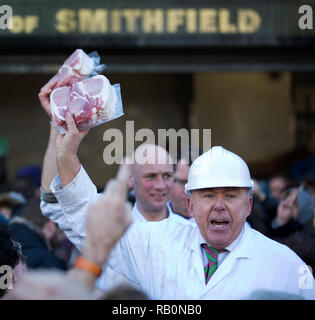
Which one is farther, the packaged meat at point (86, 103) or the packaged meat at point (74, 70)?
the packaged meat at point (74, 70)

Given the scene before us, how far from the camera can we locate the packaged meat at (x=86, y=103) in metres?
2.91

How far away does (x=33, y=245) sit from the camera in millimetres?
4352

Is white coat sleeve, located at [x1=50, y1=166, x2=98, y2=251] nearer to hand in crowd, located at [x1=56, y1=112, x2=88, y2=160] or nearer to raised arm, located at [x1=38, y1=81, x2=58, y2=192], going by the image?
hand in crowd, located at [x1=56, y1=112, x2=88, y2=160]

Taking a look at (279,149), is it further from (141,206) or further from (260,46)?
(141,206)

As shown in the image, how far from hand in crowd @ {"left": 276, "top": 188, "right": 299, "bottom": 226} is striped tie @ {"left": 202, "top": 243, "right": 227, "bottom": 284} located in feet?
7.91

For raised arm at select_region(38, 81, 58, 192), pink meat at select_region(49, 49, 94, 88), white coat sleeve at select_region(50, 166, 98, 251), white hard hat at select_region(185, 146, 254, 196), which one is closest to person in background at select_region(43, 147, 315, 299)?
white hard hat at select_region(185, 146, 254, 196)

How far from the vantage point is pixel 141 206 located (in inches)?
169

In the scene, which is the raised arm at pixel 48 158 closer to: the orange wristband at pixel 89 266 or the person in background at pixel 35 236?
the person in background at pixel 35 236

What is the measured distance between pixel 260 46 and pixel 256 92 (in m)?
1.86

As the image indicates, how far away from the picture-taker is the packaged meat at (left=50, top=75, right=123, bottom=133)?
2.91 metres

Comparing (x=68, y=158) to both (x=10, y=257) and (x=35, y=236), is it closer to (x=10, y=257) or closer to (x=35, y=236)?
(x=10, y=257)

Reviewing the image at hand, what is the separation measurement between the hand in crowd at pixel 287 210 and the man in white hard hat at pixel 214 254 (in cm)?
235

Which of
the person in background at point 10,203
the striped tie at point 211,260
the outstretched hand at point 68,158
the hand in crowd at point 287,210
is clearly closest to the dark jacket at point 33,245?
the person in background at point 10,203

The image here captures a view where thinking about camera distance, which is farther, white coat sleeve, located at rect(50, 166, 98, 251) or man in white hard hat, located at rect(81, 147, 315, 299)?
white coat sleeve, located at rect(50, 166, 98, 251)
